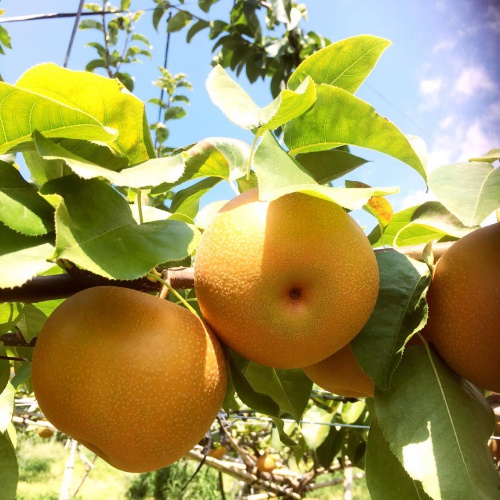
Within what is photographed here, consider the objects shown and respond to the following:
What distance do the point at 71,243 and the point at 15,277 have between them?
51mm

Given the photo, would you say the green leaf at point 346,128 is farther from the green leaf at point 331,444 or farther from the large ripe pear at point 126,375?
the green leaf at point 331,444

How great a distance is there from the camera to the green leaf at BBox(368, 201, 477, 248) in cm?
69

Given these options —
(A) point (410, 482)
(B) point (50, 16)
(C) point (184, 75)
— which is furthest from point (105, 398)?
(C) point (184, 75)

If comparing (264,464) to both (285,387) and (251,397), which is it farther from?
(251,397)

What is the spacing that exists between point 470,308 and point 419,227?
0.78 ft

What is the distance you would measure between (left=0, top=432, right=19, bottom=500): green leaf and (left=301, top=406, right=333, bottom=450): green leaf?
1.40 meters

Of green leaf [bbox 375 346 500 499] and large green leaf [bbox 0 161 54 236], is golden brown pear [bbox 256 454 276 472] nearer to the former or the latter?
green leaf [bbox 375 346 500 499]

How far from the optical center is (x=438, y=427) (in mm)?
540

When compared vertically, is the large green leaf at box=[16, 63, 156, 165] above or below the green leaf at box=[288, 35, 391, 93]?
below

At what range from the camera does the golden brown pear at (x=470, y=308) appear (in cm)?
55

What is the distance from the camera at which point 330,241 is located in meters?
0.51

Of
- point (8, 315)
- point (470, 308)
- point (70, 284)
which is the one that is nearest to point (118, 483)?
point (8, 315)

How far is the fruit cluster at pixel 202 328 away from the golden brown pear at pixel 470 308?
2cm

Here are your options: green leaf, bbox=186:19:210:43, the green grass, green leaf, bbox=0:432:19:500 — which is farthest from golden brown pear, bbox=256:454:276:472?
the green grass
